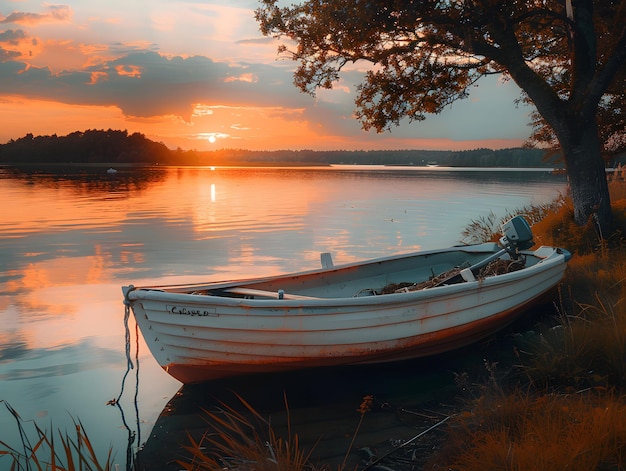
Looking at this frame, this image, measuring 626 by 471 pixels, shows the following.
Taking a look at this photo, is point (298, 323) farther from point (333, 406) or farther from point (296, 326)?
point (333, 406)

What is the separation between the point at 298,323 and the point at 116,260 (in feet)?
41.9

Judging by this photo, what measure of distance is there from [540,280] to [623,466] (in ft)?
17.3

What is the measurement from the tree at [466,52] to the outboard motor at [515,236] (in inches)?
127

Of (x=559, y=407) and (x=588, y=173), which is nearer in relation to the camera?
(x=559, y=407)

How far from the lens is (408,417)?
253 inches

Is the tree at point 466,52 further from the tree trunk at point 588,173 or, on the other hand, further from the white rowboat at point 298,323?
the white rowboat at point 298,323

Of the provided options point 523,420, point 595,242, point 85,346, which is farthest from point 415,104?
point 523,420

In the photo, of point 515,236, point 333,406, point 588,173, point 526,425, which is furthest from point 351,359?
point 588,173

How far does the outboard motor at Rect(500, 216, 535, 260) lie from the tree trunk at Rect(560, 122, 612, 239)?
307 cm

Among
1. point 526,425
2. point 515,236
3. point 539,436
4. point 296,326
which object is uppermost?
point 515,236

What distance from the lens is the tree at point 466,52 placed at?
1216 centimetres

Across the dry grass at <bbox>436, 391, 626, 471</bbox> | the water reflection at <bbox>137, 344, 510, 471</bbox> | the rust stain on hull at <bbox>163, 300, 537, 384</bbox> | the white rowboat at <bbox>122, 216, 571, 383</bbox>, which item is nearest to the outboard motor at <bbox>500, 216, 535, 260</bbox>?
the white rowboat at <bbox>122, 216, 571, 383</bbox>

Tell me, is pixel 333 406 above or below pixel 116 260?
below

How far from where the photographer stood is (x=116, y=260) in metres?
18.1
